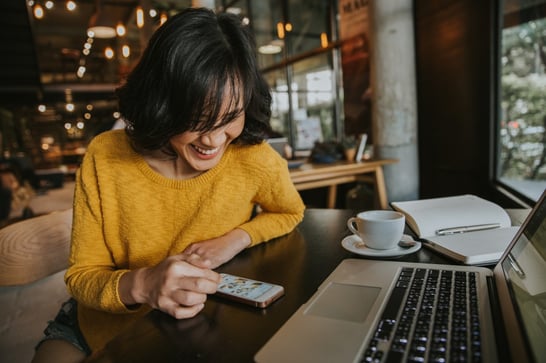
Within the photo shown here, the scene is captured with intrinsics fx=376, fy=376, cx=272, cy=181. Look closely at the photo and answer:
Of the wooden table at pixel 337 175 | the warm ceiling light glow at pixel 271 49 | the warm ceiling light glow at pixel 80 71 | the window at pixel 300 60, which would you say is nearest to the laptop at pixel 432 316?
the wooden table at pixel 337 175

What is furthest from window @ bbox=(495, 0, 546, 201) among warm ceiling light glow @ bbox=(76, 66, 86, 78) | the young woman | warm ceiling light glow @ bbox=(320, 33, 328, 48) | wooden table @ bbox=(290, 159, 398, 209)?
warm ceiling light glow @ bbox=(76, 66, 86, 78)

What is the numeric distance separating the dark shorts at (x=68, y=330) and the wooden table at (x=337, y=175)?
5.90ft

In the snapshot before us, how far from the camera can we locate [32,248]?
1.01m

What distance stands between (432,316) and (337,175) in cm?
241

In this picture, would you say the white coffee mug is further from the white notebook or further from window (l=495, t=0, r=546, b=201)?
window (l=495, t=0, r=546, b=201)

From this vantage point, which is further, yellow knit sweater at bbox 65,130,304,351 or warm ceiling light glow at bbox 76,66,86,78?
warm ceiling light glow at bbox 76,66,86,78

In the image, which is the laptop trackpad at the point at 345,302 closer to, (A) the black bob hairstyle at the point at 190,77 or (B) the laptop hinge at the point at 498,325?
(B) the laptop hinge at the point at 498,325

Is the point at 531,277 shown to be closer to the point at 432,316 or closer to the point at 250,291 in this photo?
the point at 432,316

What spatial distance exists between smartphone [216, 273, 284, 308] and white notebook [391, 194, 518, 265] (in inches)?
15.1

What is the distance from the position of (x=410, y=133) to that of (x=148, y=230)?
3.01m

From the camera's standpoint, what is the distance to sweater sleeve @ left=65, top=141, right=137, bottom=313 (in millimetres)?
706

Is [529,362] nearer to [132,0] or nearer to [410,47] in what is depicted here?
[410,47]

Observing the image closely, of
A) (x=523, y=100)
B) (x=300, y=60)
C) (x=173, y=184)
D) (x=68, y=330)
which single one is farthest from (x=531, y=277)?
(x=300, y=60)

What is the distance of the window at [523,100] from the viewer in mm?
1979
